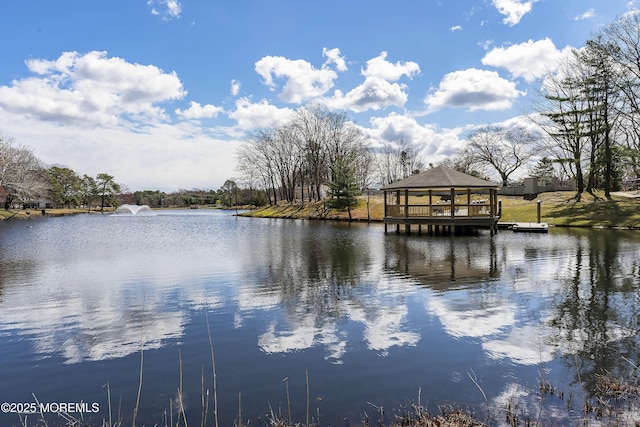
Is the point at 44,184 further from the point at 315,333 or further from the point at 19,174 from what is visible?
the point at 315,333

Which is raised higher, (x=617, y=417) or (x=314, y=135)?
(x=314, y=135)

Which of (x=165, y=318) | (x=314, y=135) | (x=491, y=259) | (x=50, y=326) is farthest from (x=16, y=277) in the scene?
(x=314, y=135)

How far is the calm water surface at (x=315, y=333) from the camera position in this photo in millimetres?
4668

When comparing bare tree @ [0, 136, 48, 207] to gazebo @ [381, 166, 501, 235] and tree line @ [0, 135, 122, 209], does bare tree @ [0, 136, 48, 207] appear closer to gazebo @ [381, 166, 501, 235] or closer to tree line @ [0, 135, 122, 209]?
tree line @ [0, 135, 122, 209]

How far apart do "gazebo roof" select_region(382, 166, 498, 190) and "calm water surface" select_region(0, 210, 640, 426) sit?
1046cm

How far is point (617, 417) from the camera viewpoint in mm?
3928

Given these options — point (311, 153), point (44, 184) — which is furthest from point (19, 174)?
point (311, 153)

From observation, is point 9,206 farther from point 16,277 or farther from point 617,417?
point 617,417

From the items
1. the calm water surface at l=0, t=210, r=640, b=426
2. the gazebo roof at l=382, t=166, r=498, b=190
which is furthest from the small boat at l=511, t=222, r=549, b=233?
the calm water surface at l=0, t=210, r=640, b=426

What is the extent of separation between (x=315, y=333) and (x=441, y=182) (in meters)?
19.5

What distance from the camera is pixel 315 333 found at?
678cm

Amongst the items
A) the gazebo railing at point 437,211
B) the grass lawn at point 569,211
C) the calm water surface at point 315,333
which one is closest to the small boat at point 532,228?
the gazebo railing at point 437,211

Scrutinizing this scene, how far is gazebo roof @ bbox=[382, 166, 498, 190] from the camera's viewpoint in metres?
23.9

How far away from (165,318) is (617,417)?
23.9 feet
